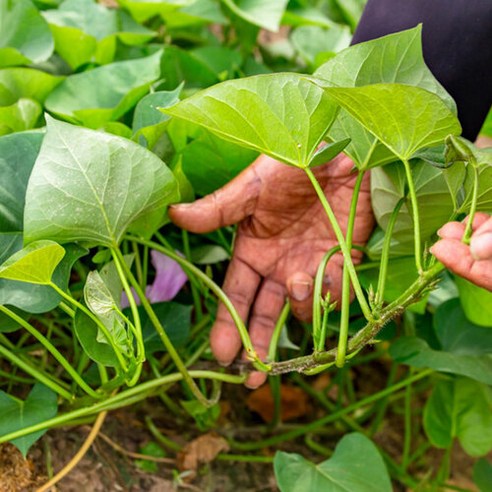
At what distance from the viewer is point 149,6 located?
1153 millimetres

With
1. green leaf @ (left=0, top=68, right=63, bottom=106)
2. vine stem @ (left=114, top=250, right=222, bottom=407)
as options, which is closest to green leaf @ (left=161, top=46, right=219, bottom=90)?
green leaf @ (left=0, top=68, right=63, bottom=106)

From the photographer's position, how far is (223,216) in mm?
814

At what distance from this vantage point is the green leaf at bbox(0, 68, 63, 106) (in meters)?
0.90

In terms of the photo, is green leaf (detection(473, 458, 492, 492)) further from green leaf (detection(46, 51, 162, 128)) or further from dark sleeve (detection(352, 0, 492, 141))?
green leaf (detection(46, 51, 162, 128))

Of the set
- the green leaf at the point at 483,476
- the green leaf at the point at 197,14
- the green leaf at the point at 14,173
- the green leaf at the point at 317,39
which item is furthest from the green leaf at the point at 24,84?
the green leaf at the point at 483,476

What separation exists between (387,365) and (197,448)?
495 mm

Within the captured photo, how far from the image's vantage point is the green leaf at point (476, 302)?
2.65 ft

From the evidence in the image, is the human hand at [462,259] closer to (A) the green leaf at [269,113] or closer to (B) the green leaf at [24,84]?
(A) the green leaf at [269,113]

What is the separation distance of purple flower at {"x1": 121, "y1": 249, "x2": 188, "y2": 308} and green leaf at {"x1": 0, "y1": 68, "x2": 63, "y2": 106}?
242 mm

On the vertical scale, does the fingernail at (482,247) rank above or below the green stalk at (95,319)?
above

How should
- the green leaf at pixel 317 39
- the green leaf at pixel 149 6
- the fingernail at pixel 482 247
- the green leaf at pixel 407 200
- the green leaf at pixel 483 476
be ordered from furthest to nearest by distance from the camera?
1. the green leaf at pixel 317 39
2. the green leaf at pixel 149 6
3. the green leaf at pixel 483 476
4. the green leaf at pixel 407 200
5. the fingernail at pixel 482 247

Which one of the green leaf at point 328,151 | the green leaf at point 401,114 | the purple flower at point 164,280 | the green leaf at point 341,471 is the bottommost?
the green leaf at point 341,471

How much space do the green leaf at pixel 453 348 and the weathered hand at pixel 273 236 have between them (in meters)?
0.11

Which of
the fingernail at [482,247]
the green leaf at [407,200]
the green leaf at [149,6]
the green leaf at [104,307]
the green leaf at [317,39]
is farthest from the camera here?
the green leaf at [317,39]
